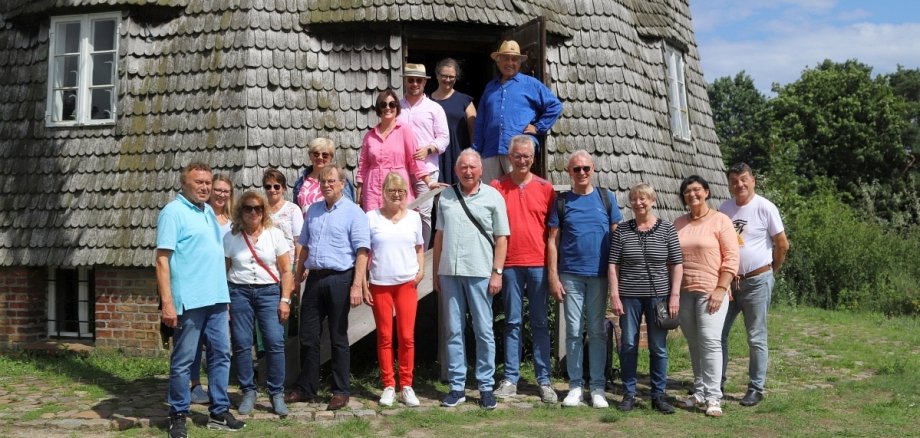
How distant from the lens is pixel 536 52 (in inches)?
358

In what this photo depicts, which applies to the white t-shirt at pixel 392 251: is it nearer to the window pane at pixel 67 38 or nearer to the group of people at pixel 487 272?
the group of people at pixel 487 272

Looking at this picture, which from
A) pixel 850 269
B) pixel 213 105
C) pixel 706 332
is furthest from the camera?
pixel 850 269

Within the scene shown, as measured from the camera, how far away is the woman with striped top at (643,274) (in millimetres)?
6758

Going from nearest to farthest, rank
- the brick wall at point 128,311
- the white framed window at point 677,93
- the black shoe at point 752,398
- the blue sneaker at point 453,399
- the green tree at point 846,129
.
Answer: the blue sneaker at point 453,399
the black shoe at point 752,398
the brick wall at point 128,311
the white framed window at point 677,93
the green tree at point 846,129

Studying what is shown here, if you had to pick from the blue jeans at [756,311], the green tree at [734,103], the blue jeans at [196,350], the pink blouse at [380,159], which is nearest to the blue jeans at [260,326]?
the blue jeans at [196,350]

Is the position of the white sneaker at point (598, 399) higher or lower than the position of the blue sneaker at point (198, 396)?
lower

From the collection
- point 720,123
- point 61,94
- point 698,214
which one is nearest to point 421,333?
point 698,214

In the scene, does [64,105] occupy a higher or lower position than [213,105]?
higher

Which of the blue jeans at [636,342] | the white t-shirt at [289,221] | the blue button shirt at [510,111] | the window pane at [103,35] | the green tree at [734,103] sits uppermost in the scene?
the green tree at [734,103]

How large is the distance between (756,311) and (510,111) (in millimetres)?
2647

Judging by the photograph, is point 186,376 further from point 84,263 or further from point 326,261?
point 84,263

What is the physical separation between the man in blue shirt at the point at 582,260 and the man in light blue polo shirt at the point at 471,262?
1.42 feet

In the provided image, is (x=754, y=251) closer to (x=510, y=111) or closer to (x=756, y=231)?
(x=756, y=231)

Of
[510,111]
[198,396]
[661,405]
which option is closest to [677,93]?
[510,111]
